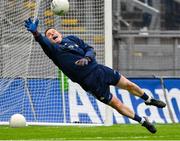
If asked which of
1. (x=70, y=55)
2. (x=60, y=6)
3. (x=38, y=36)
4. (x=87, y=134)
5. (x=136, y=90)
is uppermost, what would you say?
(x=60, y=6)

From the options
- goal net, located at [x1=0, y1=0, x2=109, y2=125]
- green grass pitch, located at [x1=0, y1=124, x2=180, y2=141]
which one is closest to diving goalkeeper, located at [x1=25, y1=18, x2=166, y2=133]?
green grass pitch, located at [x1=0, y1=124, x2=180, y2=141]

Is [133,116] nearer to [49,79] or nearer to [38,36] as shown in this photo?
[38,36]

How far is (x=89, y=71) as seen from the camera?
13305mm

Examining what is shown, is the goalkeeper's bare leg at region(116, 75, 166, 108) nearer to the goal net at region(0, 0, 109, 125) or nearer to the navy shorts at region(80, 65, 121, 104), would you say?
the navy shorts at region(80, 65, 121, 104)

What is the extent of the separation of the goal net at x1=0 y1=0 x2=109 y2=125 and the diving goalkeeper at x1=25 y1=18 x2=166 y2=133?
3.49 metres

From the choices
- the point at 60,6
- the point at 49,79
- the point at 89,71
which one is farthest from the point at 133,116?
the point at 49,79

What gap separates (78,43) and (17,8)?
396cm

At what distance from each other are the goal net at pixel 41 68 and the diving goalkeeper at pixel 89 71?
11.5ft

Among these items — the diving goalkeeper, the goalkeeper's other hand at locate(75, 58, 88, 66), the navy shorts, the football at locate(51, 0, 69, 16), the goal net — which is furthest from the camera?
the goal net

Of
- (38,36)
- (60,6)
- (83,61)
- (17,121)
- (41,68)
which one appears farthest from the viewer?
(41,68)

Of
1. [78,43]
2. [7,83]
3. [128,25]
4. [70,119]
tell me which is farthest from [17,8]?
[128,25]

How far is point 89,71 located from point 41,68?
4026 mm

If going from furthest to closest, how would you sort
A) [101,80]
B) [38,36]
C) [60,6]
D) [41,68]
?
[41,68], [60,6], [101,80], [38,36]

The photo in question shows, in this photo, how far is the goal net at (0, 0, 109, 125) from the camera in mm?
17078
